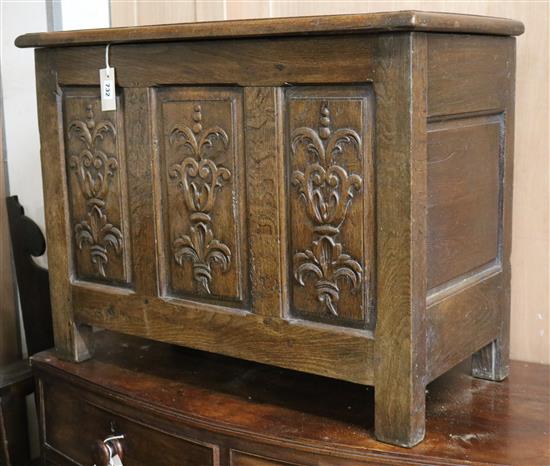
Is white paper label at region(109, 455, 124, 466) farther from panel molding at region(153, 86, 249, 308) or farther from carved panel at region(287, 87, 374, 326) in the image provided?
carved panel at region(287, 87, 374, 326)

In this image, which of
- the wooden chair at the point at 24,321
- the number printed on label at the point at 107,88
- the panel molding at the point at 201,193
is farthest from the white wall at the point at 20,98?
the panel molding at the point at 201,193

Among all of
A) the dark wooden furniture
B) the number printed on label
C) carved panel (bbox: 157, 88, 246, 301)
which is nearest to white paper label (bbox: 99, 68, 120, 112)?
the number printed on label

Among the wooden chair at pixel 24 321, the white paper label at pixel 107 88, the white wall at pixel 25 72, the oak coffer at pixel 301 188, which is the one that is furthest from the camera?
the white wall at pixel 25 72

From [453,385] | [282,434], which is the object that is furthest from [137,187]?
[453,385]

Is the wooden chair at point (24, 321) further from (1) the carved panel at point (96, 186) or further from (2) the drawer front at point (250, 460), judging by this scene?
(2) the drawer front at point (250, 460)

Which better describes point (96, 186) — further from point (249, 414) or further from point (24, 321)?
point (24, 321)

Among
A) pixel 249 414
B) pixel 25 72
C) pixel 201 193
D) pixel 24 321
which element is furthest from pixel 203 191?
pixel 25 72

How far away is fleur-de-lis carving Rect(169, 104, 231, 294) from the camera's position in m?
1.42

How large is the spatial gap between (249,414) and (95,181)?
20.5 inches

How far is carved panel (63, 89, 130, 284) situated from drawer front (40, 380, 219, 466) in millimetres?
246

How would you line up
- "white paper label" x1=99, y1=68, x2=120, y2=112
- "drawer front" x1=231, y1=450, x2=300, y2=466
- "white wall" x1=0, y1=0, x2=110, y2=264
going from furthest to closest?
"white wall" x1=0, y1=0, x2=110, y2=264 < "white paper label" x1=99, y1=68, x2=120, y2=112 < "drawer front" x1=231, y1=450, x2=300, y2=466

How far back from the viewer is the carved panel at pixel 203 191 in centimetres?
140

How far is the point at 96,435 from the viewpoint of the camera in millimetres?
1646

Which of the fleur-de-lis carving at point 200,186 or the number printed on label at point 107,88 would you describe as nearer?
the fleur-de-lis carving at point 200,186
